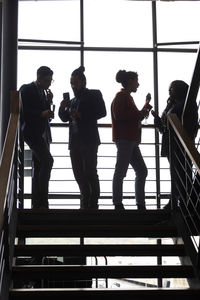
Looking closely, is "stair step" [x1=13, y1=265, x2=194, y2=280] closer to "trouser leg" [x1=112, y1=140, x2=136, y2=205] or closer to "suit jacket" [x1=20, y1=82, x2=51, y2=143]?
"trouser leg" [x1=112, y1=140, x2=136, y2=205]

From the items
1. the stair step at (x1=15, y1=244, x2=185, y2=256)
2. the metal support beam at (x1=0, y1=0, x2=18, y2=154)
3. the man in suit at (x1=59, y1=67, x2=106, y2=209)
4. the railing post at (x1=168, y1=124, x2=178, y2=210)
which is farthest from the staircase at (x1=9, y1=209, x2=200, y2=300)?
the metal support beam at (x1=0, y1=0, x2=18, y2=154)

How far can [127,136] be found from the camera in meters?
4.33

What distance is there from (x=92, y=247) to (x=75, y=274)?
287 mm

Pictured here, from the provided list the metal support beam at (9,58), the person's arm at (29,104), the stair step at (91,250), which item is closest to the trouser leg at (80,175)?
the person's arm at (29,104)

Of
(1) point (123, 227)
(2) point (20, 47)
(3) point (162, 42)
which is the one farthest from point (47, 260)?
(3) point (162, 42)

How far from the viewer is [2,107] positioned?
569cm

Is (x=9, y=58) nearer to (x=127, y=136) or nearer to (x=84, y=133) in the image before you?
(x=84, y=133)

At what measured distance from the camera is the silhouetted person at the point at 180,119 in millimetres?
3994

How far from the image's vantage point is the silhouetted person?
3.99 metres

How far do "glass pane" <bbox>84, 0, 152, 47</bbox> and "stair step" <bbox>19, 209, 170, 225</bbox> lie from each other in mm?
3547
